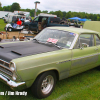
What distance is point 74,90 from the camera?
151 inches

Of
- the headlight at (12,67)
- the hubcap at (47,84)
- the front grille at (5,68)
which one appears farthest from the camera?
the hubcap at (47,84)

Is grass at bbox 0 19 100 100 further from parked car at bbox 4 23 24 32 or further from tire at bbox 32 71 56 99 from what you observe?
parked car at bbox 4 23 24 32

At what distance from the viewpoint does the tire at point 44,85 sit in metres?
3.04

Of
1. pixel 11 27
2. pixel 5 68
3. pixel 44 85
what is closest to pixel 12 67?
pixel 5 68

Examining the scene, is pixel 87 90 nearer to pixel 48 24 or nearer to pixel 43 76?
pixel 43 76

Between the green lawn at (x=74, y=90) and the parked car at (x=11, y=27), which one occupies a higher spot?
the parked car at (x=11, y=27)

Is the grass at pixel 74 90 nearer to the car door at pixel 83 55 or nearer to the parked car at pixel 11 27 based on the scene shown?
the car door at pixel 83 55

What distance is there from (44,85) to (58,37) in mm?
1617

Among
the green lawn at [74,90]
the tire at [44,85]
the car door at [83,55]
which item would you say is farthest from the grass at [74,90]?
the car door at [83,55]

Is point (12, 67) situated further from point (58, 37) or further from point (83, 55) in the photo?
point (83, 55)

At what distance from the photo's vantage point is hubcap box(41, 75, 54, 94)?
10.8ft

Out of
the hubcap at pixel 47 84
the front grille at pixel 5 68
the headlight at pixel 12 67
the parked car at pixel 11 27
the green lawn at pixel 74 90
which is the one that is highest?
the parked car at pixel 11 27

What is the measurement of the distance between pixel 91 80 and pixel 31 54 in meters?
2.53

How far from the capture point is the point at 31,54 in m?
3.18
